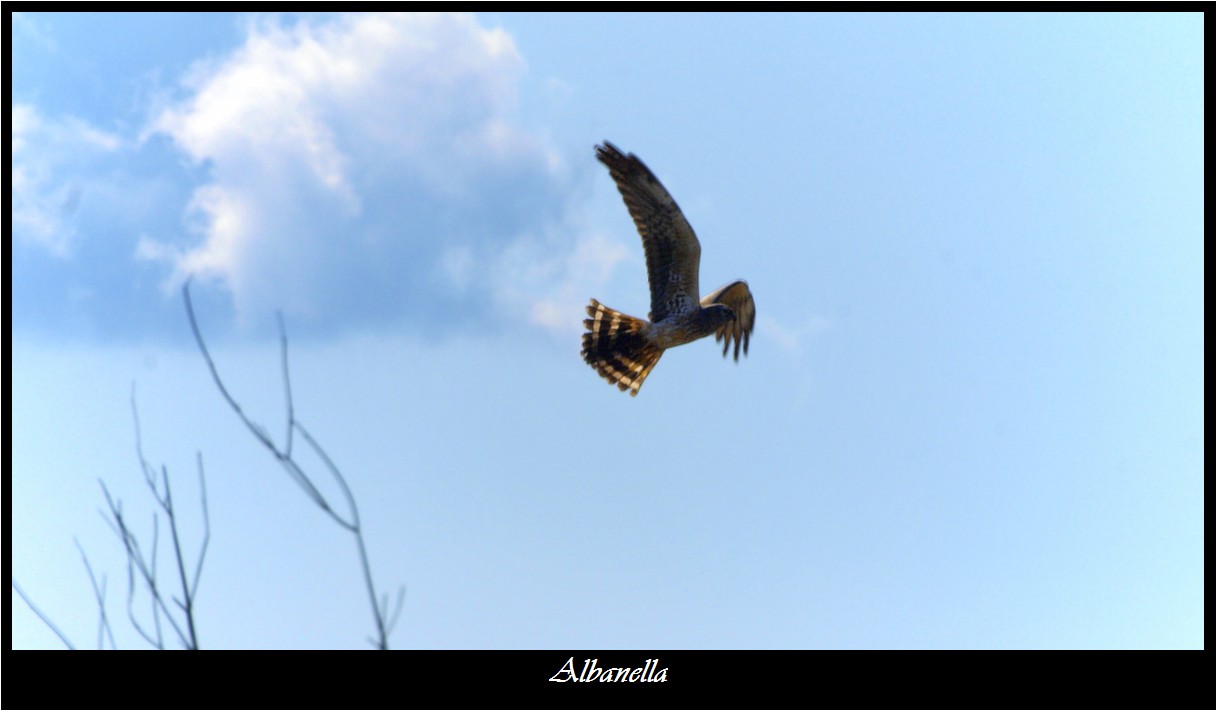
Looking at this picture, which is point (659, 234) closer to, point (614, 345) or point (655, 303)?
point (655, 303)

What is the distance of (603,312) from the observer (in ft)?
40.2

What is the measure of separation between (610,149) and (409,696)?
6683mm

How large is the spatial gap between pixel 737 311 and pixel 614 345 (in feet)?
4.98

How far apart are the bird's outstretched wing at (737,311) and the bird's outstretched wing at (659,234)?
1.79 ft

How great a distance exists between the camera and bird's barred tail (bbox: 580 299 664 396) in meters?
12.2

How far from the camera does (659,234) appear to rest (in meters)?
11.8

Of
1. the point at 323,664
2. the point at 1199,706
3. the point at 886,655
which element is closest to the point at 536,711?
the point at 323,664

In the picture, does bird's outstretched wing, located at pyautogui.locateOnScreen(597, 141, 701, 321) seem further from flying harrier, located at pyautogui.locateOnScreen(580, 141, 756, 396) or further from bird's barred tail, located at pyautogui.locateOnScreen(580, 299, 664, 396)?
bird's barred tail, located at pyautogui.locateOnScreen(580, 299, 664, 396)

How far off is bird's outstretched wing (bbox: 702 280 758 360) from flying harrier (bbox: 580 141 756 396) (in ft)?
0.04

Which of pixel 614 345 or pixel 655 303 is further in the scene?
pixel 614 345

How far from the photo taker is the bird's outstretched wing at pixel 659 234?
37.8 feet

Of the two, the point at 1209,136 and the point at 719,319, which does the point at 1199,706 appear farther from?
the point at 719,319

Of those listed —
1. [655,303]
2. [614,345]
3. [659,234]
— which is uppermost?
[659,234]

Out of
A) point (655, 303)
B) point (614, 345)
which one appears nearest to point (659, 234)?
Result: point (655, 303)
